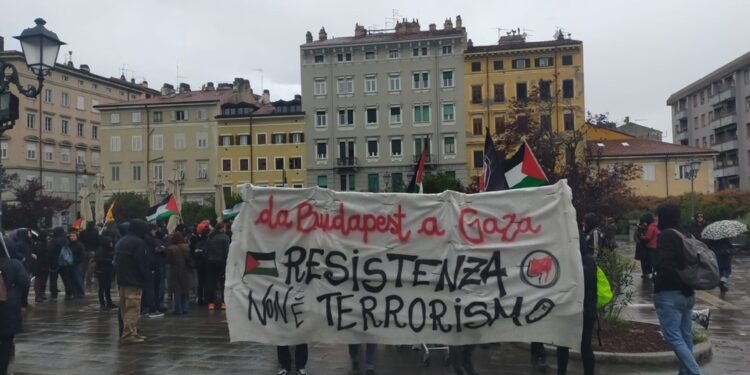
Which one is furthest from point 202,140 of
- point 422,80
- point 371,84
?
point 422,80

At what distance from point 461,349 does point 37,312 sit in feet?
32.7

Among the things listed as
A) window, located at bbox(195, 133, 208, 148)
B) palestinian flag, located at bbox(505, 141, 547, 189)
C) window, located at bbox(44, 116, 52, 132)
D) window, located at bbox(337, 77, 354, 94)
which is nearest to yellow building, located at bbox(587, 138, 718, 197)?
window, located at bbox(337, 77, 354, 94)

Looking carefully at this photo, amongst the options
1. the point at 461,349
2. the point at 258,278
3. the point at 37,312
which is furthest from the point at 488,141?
the point at 37,312

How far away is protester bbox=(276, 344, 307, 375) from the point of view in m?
7.59

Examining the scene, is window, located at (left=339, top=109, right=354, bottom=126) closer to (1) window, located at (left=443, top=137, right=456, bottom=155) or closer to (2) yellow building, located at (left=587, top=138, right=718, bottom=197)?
(1) window, located at (left=443, top=137, right=456, bottom=155)

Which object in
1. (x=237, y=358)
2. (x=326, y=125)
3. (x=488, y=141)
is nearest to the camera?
(x=237, y=358)

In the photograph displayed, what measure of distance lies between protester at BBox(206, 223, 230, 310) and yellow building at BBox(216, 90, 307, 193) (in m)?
52.6

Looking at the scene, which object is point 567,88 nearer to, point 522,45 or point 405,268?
point 522,45

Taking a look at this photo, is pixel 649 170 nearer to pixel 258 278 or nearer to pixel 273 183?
pixel 273 183

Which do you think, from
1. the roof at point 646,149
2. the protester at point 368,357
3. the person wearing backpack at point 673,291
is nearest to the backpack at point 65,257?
the protester at point 368,357

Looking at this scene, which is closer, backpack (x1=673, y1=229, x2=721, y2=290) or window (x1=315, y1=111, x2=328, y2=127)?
backpack (x1=673, y1=229, x2=721, y2=290)

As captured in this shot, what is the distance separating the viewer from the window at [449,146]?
211ft

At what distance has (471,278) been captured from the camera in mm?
6898

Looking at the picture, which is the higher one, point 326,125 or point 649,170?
point 326,125
